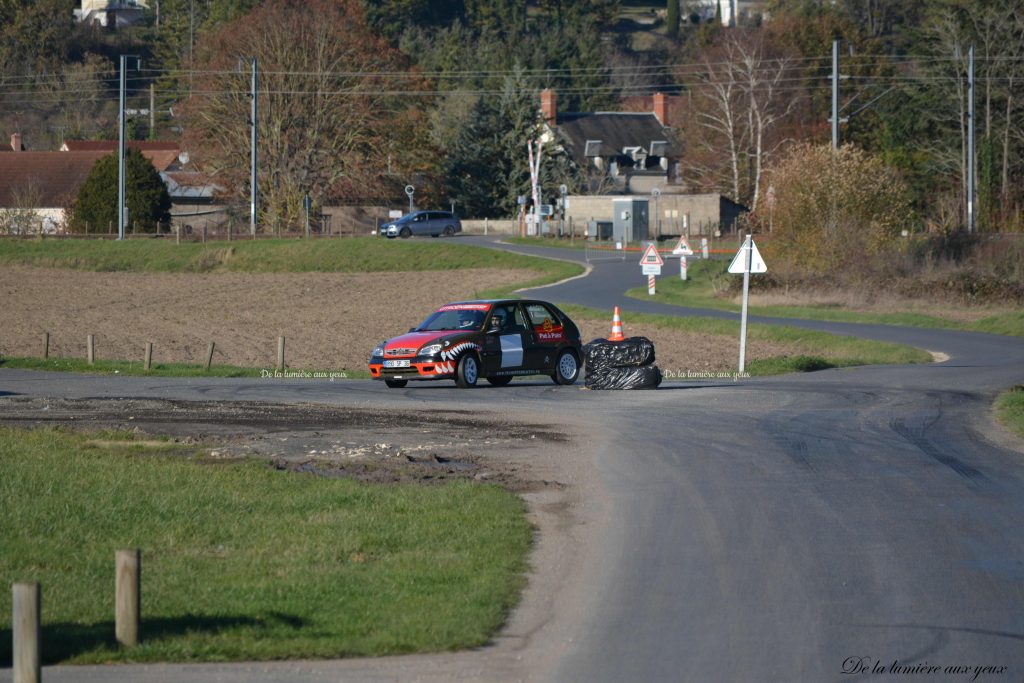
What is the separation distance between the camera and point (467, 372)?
24891 mm

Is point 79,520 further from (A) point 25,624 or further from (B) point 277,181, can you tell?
(B) point 277,181

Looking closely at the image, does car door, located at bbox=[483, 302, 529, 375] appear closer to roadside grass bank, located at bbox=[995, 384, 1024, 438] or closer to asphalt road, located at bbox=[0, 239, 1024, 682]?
asphalt road, located at bbox=[0, 239, 1024, 682]

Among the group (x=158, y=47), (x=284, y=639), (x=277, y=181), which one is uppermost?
(x=158, y=47)

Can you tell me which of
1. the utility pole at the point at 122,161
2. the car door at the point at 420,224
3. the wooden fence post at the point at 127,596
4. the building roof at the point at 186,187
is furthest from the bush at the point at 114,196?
the wooden fence post at the point at 127,596

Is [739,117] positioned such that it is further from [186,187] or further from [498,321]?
[498,321]

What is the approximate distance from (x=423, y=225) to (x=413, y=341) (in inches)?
2357

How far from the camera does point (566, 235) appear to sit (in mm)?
84938

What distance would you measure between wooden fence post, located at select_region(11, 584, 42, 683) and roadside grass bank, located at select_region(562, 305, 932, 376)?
75.9 ft

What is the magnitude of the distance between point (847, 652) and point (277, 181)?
264 feet

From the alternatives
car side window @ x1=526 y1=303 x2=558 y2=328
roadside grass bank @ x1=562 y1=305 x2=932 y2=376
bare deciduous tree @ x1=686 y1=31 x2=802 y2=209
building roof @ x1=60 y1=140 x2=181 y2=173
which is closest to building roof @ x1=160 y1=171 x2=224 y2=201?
building roof @ x1=60 y1=140 x2=181 y2=173

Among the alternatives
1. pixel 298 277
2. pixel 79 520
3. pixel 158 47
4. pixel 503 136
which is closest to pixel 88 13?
pixel 158 47

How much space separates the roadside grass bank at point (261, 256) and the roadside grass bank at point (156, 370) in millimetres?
34015

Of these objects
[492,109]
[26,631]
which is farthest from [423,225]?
[26,631]

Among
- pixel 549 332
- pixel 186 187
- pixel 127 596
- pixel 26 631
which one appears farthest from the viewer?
pixel 186 187
